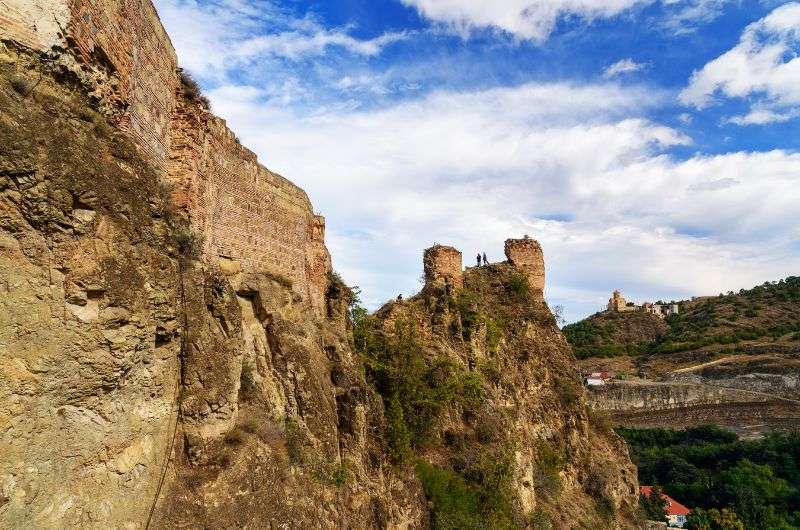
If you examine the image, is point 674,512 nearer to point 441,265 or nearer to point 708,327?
point 441,265

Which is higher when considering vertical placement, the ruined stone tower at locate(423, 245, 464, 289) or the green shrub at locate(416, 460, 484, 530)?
the ruined stone tower at locate(423, 245, 464, 289)

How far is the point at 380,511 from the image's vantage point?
1166cm

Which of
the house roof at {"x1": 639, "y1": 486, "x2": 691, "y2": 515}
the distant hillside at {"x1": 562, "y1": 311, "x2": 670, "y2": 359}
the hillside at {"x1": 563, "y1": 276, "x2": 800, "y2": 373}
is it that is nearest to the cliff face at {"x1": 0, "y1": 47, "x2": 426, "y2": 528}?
the house roof at {"x1": 639, "y1": 486, "x2": 691, "y2": 515}

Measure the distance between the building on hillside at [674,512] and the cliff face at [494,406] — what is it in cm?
1426

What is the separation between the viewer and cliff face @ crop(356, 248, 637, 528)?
1446 centimetres

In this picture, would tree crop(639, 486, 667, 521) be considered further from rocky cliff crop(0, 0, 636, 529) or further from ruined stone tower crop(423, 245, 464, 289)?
rocky cliff crop(0, 0, 636, 529)

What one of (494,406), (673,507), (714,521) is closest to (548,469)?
(494,406)

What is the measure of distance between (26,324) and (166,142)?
458 centimetres

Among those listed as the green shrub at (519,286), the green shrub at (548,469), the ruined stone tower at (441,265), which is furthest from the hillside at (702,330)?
the ruined stone tower at (441,265)

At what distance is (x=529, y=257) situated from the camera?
21875 millimetres

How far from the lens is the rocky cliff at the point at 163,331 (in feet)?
14.9

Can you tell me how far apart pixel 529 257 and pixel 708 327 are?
5896 centimetres

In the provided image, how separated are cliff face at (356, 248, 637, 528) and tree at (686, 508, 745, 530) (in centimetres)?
1313

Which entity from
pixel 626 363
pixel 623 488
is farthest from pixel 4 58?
pixel 626 363
